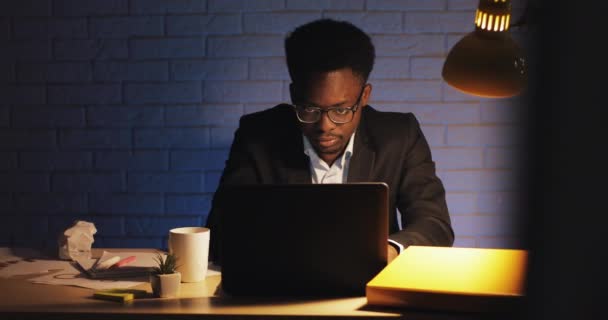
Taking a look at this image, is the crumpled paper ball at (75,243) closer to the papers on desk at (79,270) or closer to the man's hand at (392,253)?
the papers on desk at (79,270)

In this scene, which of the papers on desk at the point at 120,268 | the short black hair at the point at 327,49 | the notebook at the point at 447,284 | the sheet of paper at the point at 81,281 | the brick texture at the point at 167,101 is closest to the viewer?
the notebook at the point at 447,284

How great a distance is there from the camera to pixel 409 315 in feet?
3.53

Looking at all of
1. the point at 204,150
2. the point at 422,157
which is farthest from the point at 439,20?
the point at 204,150

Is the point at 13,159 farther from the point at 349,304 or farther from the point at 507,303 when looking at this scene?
the point at 507,303

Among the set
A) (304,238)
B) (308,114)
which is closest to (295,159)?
(308,114)

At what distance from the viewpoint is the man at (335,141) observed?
1.98 m

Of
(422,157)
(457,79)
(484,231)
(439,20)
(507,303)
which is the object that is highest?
(439,20)

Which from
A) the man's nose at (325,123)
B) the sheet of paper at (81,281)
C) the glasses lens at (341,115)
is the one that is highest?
the glasses lens at (341,115)

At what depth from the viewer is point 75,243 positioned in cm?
162

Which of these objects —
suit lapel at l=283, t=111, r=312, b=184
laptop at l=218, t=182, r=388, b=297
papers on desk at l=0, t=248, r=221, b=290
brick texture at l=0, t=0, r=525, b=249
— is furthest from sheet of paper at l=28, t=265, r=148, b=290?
brick texture at l=0, t=0, r=525, b=249

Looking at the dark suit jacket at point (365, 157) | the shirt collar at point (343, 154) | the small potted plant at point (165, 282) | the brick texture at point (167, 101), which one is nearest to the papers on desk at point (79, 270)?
the small potted plant at point (165, 282)

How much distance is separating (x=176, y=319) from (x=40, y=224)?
185cm

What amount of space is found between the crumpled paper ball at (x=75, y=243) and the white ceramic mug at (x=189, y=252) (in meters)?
0.38

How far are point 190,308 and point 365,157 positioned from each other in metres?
1.10
